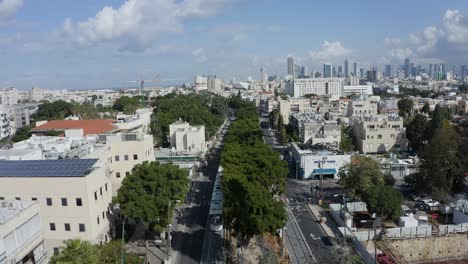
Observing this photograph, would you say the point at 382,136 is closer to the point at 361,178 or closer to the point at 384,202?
the point at 361,178

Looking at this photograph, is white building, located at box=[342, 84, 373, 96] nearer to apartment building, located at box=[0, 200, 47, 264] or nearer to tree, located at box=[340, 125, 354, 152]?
tree, located at box=[340, 125, 354, 152]

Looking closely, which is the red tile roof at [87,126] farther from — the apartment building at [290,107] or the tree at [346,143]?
→ the apartment building at [290,107]

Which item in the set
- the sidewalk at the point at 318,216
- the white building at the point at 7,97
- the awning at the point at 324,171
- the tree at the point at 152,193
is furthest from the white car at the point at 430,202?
the white building at the point at 7,97

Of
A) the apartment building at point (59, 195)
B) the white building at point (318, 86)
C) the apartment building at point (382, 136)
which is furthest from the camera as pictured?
the white building at point (318, 86)

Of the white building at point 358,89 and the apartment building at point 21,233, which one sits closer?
the apartment building at point 21,233

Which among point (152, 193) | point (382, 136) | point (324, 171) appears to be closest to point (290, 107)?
point (382, 136)

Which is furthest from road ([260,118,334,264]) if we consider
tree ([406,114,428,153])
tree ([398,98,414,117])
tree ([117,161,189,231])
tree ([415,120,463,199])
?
tree ([398,98,414,117])

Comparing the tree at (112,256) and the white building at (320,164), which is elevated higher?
the tree at (112,256)

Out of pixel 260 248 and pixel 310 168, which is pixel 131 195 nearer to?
pixel 260 248
